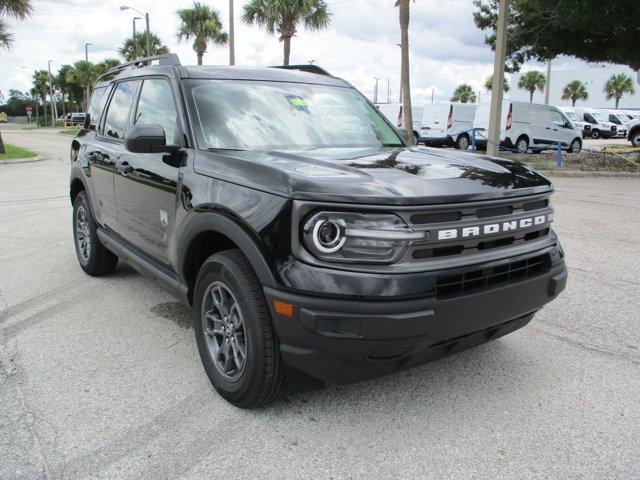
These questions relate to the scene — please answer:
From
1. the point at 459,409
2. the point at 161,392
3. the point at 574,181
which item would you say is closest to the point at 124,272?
the point at 161,392

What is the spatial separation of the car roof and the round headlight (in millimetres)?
1854

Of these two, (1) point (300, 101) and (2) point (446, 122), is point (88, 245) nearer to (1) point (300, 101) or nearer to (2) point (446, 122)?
(1) point (300, 101)

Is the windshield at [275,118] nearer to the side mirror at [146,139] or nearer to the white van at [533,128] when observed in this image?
the side mirror at [146,139]

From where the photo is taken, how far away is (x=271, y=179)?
2664 mm

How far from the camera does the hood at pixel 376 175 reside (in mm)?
2492

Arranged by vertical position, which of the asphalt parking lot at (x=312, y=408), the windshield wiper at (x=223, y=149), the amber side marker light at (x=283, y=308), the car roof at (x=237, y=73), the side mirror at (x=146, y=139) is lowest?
the asphalt parking lot at (x=312, y=408)

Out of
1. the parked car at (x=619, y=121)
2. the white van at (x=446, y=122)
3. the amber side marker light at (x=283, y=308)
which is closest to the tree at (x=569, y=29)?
the white van at (x=446, y=122)

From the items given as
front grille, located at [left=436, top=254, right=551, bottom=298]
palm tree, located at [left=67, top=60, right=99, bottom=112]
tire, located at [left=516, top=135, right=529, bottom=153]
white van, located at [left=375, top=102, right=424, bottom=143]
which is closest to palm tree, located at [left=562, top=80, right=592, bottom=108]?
white van, located at [left=375, top=102, right=424, bottom=143]

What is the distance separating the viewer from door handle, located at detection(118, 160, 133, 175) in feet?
13.5

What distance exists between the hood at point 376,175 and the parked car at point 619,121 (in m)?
44.1

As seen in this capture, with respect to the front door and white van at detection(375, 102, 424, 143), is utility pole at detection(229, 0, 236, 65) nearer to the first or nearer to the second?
white van at detection(375, 102, 424, 143)

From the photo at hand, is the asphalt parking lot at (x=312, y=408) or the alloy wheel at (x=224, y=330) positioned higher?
the alloy wheel at (x=224, y=330)

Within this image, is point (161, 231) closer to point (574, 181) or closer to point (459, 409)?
point (459, 409)

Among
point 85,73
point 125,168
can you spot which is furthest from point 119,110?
point 85,73
